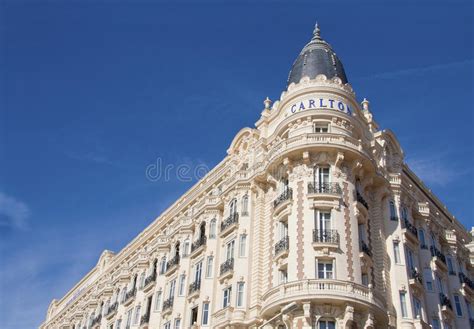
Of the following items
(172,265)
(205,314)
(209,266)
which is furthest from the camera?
(172,265)

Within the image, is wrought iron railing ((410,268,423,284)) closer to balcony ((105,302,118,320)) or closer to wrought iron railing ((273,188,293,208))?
wrought iron railing ((273,188,293,208))

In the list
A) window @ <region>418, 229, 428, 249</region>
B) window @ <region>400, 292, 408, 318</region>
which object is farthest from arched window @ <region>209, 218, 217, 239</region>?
window @ <region>418, 229, 428, 249</region>

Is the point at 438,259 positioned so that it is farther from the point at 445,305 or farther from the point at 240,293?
the point at 240,293

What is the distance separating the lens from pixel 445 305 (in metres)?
42.2

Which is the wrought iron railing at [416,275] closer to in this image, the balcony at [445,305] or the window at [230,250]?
the balcony at [445,305]

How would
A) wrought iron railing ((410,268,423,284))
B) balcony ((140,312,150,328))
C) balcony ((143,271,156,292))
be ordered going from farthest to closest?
balcony ((143,271,156,292)), balcony ((140,312,150,328)), wrought iron railing ((410,268,423,284))

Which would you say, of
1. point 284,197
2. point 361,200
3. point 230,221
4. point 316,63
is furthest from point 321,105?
point 230,221

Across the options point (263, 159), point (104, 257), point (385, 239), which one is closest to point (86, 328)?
point (104, 257)

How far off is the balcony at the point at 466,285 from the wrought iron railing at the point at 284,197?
18.5m

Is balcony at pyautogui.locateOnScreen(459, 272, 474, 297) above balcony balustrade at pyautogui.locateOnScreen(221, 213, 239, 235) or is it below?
below

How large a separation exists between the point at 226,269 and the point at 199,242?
650 centimetres

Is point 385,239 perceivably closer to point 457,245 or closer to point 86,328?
point 457,245

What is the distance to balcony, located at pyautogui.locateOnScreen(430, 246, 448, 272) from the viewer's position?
44156 mm

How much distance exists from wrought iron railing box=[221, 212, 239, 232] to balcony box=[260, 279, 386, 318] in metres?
9.76
